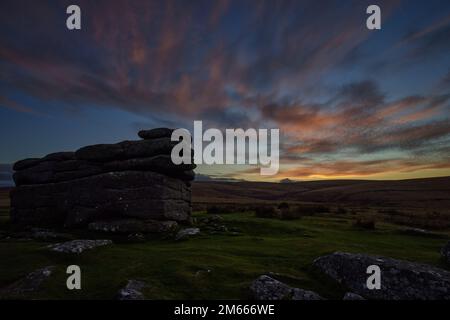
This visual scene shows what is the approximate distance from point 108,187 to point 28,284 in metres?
12.7

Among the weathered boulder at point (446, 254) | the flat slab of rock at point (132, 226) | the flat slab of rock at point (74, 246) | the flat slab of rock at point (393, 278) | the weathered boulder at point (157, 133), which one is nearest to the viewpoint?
the flat slab of rock at point (393, 278)

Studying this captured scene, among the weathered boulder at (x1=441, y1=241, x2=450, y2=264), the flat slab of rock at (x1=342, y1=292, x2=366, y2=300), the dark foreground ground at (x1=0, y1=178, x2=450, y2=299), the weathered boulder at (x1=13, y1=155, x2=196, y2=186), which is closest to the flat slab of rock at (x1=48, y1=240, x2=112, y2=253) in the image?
the dark foreground ground at (x1=0, y1=178, x2=450, y2=299)

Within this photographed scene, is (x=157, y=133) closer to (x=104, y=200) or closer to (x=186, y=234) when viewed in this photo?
(x=104, y=200)

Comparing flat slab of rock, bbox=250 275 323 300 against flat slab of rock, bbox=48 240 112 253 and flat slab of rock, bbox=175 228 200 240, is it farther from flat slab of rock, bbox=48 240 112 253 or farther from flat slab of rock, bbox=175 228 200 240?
flat slab of rock, bbox=175 228 200 240

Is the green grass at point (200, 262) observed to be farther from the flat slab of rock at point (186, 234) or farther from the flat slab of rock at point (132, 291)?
the flat slab of rock at point (186, 234)

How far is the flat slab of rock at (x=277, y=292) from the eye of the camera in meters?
8.94

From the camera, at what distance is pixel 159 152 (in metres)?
23.9

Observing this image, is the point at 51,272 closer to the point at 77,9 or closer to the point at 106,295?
the point at 106,295

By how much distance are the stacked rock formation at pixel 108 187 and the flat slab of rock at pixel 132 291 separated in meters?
10.6

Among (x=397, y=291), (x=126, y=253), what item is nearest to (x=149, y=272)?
(x=126, y=253)

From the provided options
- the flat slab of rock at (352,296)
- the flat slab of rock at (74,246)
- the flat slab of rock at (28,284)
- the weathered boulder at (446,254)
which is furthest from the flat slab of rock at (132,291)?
the weathered boulder at (446,254)

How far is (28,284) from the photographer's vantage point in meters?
10.1

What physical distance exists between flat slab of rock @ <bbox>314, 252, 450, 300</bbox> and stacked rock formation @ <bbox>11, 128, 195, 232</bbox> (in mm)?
13224
